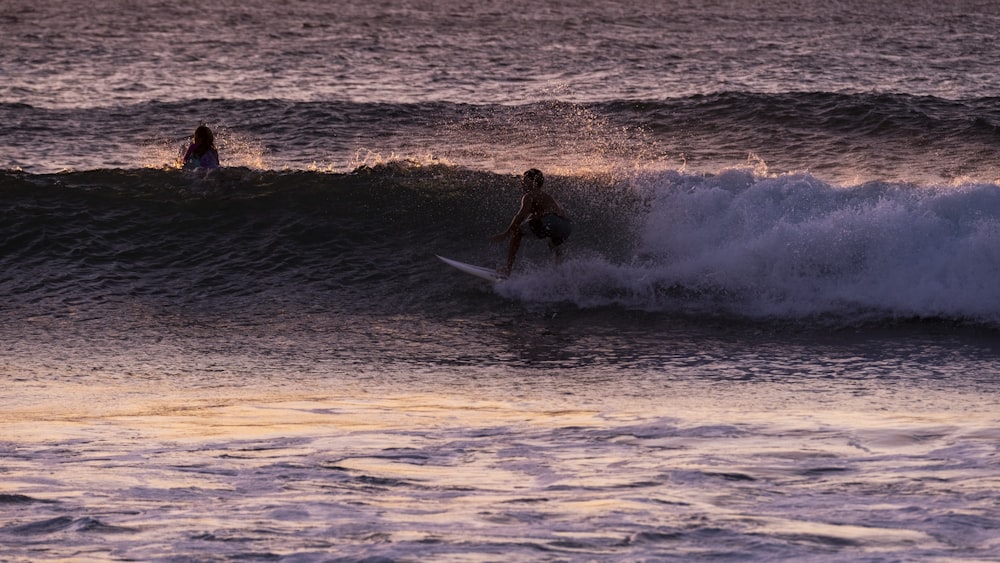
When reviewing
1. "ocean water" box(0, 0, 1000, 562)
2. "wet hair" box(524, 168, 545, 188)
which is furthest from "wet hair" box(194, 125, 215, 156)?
"wet hair" box(524, 168, 545, 188)

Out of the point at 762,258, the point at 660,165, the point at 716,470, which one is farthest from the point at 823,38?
the point at 716,470

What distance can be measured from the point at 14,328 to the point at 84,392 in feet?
9.83

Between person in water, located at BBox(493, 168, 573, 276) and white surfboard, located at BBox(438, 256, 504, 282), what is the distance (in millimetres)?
253

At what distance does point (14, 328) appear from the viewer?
1135cm

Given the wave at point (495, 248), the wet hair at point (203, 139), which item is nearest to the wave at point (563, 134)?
the wave at point (495, 248)

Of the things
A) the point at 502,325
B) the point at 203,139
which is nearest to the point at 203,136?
the point at 203,139

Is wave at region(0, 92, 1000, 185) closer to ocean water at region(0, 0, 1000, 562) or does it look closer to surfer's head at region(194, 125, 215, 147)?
ocean water at region(0, 0, 1000, 562)

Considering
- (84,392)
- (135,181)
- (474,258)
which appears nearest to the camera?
(84,392)

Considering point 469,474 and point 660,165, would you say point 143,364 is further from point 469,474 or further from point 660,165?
point 660,165

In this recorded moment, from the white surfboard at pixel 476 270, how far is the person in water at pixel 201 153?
4.00m

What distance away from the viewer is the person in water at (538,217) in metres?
12.1

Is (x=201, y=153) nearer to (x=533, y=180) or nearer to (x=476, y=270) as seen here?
(x=476, y=270)

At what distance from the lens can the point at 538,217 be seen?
1217 cm

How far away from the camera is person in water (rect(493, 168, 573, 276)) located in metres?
12.1
